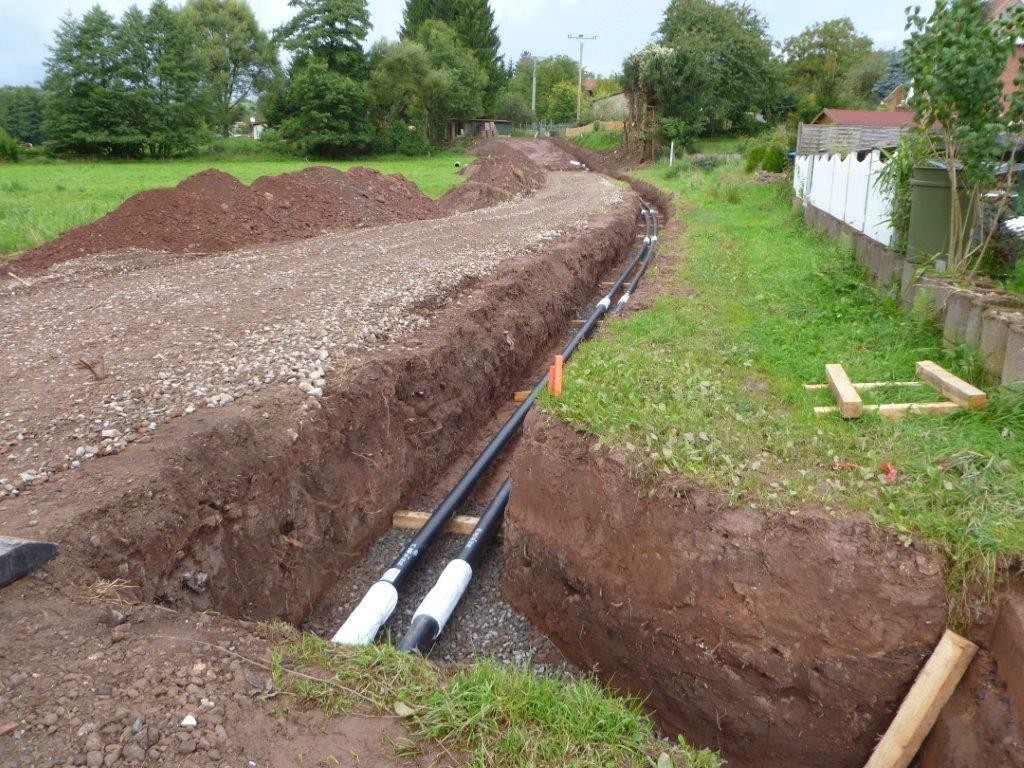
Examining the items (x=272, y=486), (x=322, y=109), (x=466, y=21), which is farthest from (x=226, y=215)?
(x=466, y=21)

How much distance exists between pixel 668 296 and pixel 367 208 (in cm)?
1094

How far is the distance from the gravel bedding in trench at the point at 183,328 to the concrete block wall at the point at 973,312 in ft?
17.4

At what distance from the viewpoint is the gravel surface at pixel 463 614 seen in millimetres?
5070

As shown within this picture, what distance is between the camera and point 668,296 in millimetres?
8891

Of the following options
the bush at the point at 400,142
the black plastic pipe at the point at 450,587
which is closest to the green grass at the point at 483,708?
the black plastic pipe at the point at 450,587

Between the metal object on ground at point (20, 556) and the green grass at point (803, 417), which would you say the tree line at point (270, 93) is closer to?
the green grass at point (803, 417)

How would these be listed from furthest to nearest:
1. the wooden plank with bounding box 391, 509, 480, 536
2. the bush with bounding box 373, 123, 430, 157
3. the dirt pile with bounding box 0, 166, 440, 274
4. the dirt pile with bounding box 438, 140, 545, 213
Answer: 1. the bush with bounding box 373, 123, 430, 157
2. the dirt pile with bounding box 438, 140, 545, 213
3. the dirt pile with bounding box 0, 166, 440, 274
4. the wooden plank with bounding box 391, 509, 480, 536

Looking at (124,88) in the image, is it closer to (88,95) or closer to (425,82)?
(88,95)

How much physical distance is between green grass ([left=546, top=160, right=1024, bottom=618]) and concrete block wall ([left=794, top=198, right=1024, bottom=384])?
0.51 feet


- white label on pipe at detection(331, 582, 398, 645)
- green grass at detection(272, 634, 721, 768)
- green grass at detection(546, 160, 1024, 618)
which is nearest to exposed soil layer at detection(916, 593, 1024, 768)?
green grass at detection(546, 160, 1024, 618)

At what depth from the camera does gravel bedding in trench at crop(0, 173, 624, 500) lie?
510cm

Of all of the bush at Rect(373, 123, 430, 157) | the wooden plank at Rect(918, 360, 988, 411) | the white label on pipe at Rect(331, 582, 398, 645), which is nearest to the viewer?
the white label on pipe at Rect(331, 582, 398, 645)

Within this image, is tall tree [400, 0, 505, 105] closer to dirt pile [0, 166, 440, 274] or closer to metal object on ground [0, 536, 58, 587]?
dirt pile [0, 166, 440, 274]

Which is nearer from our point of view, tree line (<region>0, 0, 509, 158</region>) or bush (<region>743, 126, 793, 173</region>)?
bush (<region>743, 126, 793, 173</region>)
